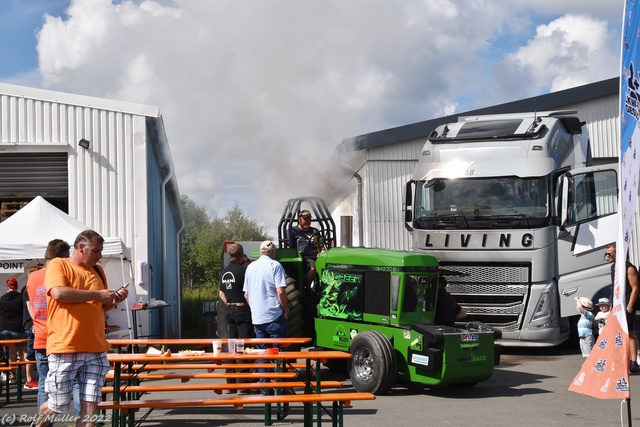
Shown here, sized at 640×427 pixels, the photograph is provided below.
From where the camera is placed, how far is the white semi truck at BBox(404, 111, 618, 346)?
45.8ft

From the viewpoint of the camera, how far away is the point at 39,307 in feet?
28.6

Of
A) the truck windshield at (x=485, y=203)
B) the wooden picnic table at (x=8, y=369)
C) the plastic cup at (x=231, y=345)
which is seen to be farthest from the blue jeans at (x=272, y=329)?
the truck windshield at (x=485, y=203)

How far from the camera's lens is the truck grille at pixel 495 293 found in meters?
13.9

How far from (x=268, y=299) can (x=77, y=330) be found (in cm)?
393

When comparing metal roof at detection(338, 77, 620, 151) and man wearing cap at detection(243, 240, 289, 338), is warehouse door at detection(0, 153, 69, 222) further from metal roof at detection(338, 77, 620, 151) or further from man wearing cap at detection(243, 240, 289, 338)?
man wearing cap at detection(243, 240, 289, 338)

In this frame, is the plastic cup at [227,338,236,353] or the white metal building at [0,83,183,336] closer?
the plastic cup at [227,338,236,353]

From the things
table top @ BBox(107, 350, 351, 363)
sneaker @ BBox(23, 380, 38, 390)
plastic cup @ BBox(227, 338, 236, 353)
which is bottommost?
sneaker @ BBox(23, 380, 38, 390)

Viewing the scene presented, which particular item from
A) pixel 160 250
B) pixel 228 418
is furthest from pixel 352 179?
pixel 228 418

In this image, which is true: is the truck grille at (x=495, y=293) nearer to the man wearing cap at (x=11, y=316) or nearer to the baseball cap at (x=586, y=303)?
the baseball cap at (x=586, y=303)

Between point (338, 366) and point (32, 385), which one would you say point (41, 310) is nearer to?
point (32, 385)

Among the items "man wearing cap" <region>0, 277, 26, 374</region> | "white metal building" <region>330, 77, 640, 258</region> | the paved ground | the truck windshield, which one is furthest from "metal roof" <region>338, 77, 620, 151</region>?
"man wearing cap" <region>0, 277, 26, 374</region>

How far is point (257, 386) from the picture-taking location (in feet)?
24.8

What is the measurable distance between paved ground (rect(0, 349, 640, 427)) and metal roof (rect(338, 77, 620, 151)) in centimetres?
1062

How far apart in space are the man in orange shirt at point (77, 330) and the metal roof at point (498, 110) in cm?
1521
